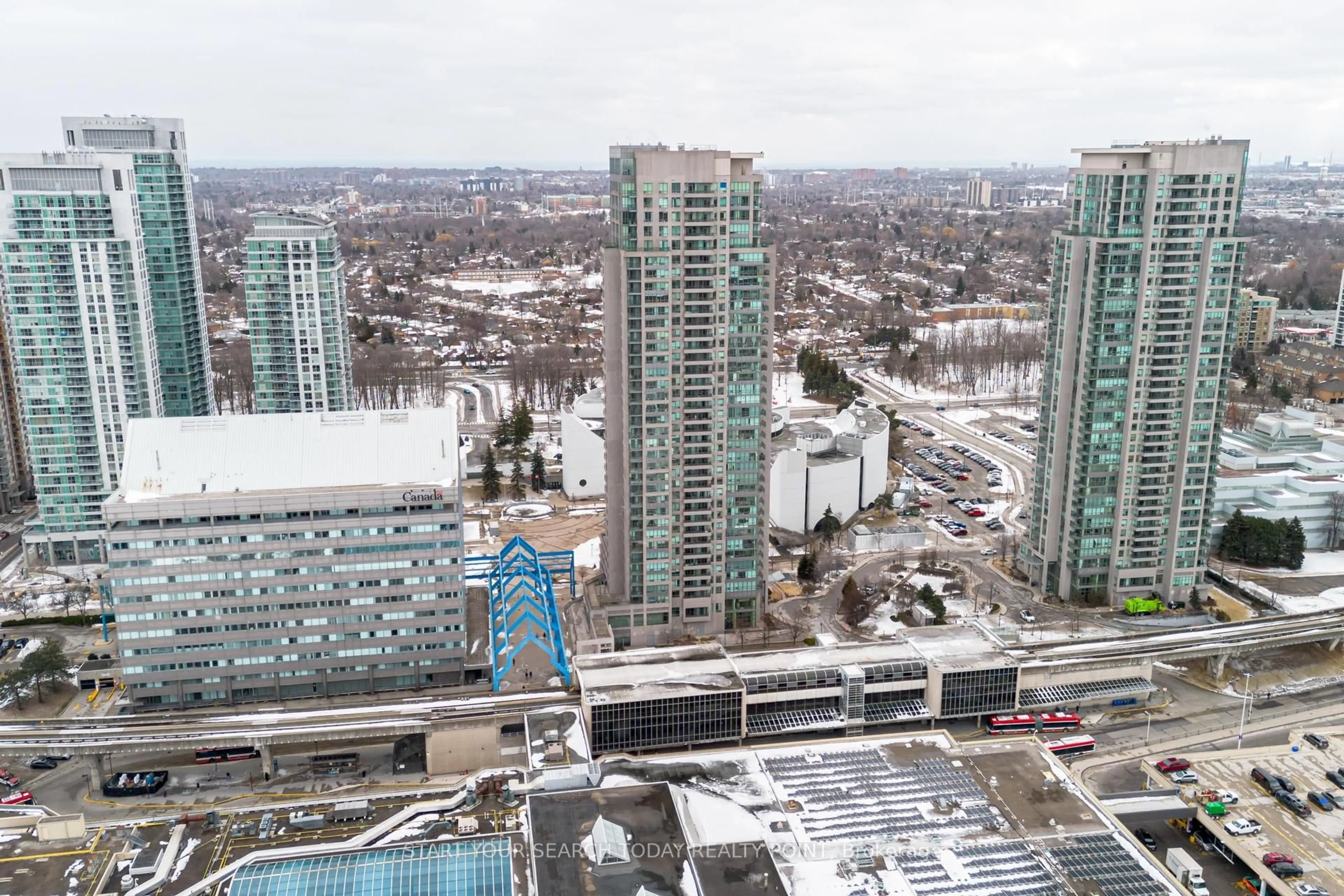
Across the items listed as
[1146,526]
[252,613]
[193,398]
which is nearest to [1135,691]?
[1146,526]

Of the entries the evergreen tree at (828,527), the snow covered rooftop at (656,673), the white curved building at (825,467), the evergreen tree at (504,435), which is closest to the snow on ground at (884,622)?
the evergreen tree at (828,527)

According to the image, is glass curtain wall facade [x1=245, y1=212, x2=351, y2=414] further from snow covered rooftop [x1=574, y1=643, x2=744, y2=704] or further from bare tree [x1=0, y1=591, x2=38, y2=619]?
snow covered rooftop [x1=574, y1=643, x2=744, y2=704]

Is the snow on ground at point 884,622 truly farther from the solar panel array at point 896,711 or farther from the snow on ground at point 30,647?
the snow on ground at point 30,647

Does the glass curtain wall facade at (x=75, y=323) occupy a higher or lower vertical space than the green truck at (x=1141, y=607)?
higher

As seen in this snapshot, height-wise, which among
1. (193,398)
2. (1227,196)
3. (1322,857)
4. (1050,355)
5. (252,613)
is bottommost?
(1322,857)

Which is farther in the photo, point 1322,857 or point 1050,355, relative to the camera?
point 1050,355

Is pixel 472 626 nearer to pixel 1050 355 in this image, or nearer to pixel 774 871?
pixel 774 871
